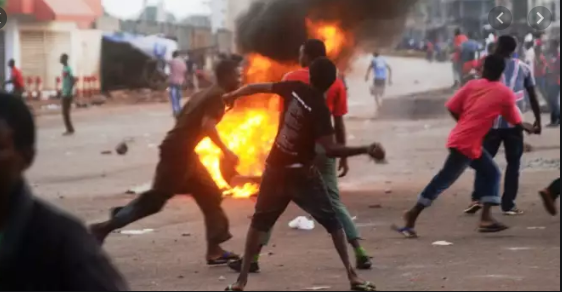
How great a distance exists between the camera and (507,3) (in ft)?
90.5

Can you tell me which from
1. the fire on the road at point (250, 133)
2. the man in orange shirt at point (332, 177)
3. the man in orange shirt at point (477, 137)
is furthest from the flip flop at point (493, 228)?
the fire on the road at point (250, 133)

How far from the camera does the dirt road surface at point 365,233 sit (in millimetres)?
7281

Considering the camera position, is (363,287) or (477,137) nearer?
(363,287)

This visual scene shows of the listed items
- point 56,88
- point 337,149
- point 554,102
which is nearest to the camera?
point 337,149

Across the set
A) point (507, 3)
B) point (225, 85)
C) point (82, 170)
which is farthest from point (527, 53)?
point (225, 85)

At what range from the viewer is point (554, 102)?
20.4 meters

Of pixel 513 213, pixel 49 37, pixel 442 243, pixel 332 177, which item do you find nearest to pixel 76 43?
pixel 49 37

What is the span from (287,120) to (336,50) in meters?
5.65

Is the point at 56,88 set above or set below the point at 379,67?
below

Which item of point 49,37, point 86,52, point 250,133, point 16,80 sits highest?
point 250,133

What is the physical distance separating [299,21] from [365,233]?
12.5ft

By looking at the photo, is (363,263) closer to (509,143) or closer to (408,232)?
(408,232)

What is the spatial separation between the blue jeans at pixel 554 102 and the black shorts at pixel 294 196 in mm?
14126

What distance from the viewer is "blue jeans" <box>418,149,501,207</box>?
28.7 feet
